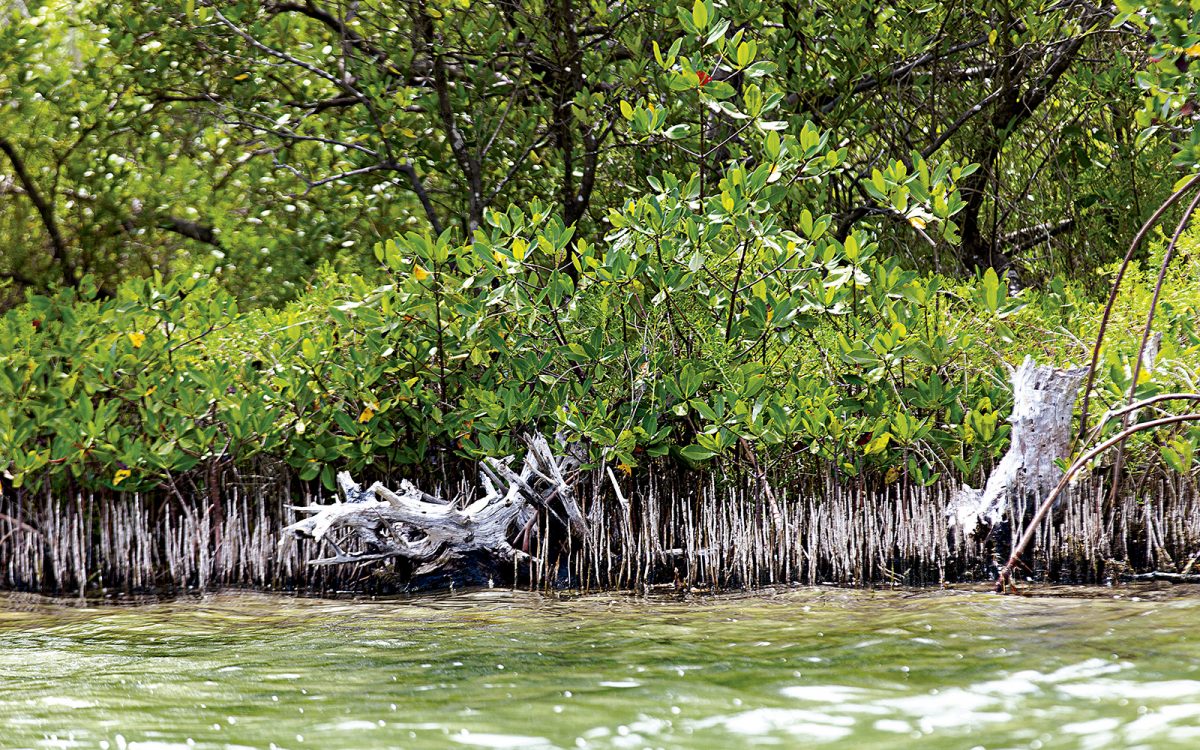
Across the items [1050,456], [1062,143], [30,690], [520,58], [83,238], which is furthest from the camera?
[83,238]

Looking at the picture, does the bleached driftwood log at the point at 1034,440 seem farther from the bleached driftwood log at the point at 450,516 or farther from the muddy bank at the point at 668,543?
the bleached driftwood log at the point at 450,516

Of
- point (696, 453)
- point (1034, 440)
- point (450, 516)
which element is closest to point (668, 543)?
point (696, 453)

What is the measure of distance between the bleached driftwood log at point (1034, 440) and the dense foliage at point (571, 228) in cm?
19

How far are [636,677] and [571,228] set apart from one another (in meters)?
2.78

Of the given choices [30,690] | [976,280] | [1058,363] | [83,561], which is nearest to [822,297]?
[1058,363]

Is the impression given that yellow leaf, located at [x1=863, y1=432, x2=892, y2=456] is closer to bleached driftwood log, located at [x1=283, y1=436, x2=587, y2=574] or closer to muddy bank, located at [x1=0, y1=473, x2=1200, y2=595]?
muddy bank, located at [x1=0, y1=473, x2=1200, y2=595]

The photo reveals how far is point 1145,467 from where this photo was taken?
5.27 m

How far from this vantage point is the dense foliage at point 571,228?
5258mm

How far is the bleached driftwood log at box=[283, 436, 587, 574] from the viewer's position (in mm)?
5480

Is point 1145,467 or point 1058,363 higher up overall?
point 1058,363

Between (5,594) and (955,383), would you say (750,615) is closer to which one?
(955,383)

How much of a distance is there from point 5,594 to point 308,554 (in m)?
1.62

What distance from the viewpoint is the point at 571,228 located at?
5.43 metres

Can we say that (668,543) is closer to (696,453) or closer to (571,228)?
(696,453)
